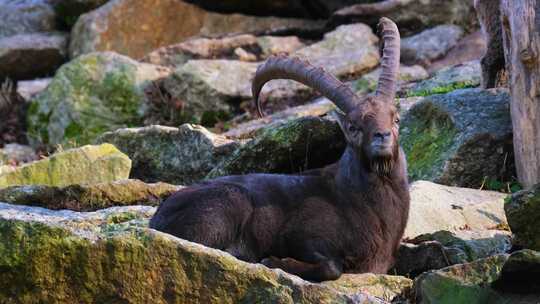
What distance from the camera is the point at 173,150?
47.0ft

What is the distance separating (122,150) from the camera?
14781mm

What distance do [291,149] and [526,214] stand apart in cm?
436

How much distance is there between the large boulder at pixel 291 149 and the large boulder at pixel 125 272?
6.07 metres

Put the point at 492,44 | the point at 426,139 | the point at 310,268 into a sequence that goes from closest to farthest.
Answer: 1. the point at 310,268
2. the point at 426,139
3. the point at 492,44

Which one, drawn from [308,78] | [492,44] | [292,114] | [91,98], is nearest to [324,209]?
[308,78]

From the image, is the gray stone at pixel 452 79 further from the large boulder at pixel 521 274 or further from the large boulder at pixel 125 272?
the large boulder at pixel 125 272

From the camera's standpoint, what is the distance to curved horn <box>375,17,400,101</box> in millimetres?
9988

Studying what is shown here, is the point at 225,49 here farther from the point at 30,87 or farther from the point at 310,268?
the point at 310,268

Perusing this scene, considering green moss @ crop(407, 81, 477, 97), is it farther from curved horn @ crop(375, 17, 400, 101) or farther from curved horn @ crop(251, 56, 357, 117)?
curved horn @ crop(251, 56, 357, 117)

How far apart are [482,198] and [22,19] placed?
1691 cm

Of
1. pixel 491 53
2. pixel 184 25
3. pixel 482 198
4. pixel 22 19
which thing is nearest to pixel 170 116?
pixel 184 25

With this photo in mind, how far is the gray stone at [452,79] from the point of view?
17344 mm

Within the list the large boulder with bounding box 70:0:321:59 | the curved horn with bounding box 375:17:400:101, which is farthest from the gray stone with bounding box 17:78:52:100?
the curved horn with bounding box 375:17:400:101

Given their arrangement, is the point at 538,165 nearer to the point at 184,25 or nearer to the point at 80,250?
the point at 80,250
